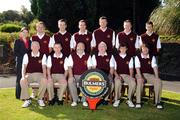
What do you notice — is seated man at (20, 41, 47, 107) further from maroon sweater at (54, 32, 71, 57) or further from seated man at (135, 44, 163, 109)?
seated man at (135, 44, 163, 109)

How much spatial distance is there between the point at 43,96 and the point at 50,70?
2.23 feet

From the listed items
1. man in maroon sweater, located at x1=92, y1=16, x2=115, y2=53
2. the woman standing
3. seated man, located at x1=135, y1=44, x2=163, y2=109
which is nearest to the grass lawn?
seated man, located at x1=135, y1=44, x2=163, y2=109

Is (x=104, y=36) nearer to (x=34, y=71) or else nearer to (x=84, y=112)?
(x=34, y=71)

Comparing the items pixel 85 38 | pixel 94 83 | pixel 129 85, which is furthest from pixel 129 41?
pixel 94 83

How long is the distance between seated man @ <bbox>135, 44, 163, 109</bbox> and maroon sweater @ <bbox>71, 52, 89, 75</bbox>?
4.20 feet

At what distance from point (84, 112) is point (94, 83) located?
704 mm

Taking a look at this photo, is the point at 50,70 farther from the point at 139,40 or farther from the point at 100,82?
the point at 139,40

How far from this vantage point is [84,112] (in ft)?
33.2

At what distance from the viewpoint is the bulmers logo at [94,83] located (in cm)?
1017

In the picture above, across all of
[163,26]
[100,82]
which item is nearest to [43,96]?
[100,82]

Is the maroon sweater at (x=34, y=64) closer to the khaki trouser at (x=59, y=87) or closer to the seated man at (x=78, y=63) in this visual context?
the khaki trouser at (x=59, y=87)

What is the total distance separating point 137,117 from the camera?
9.68 metres

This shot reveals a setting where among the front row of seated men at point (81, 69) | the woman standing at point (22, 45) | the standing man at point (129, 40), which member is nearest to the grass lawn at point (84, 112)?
the front row of seated men at point (81, 69)

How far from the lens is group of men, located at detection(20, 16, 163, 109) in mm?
10789
